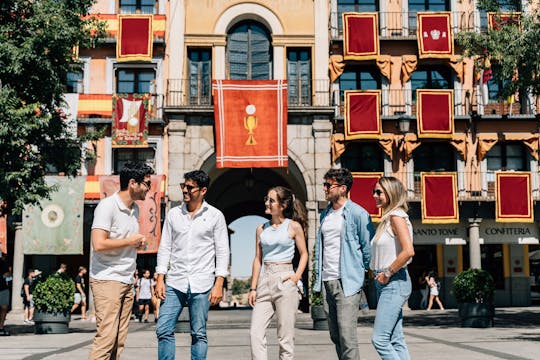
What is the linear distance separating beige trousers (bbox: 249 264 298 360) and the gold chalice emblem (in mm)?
20045

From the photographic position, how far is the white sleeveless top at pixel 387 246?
611 cm

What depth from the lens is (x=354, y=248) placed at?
263 inches

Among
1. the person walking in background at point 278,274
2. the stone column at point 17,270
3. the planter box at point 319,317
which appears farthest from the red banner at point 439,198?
the person walking in background at point 278,274

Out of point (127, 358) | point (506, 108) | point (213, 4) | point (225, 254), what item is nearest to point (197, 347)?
point (225, 254)

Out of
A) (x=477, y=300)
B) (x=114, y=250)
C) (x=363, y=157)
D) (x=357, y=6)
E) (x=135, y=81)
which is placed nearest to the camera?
(x=114, y=250)

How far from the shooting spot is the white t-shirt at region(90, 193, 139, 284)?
19.9ft

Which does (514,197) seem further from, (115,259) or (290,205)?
(115,259)

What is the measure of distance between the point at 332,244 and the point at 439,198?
876 inches

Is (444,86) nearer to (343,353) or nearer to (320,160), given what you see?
(320,160)

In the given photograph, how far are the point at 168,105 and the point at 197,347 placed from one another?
22.0 m

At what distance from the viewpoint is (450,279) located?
3000 centimetres

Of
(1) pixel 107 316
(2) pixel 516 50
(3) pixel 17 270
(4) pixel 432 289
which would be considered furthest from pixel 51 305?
(4) pixel 432 289

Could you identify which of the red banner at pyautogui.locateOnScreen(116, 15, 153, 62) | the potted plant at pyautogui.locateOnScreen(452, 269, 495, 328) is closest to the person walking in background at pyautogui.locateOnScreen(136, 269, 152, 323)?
the potted plant at pyautogui.locateOnScreen(452, 269, 495, 328)

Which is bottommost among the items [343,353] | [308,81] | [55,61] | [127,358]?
[127,358]
